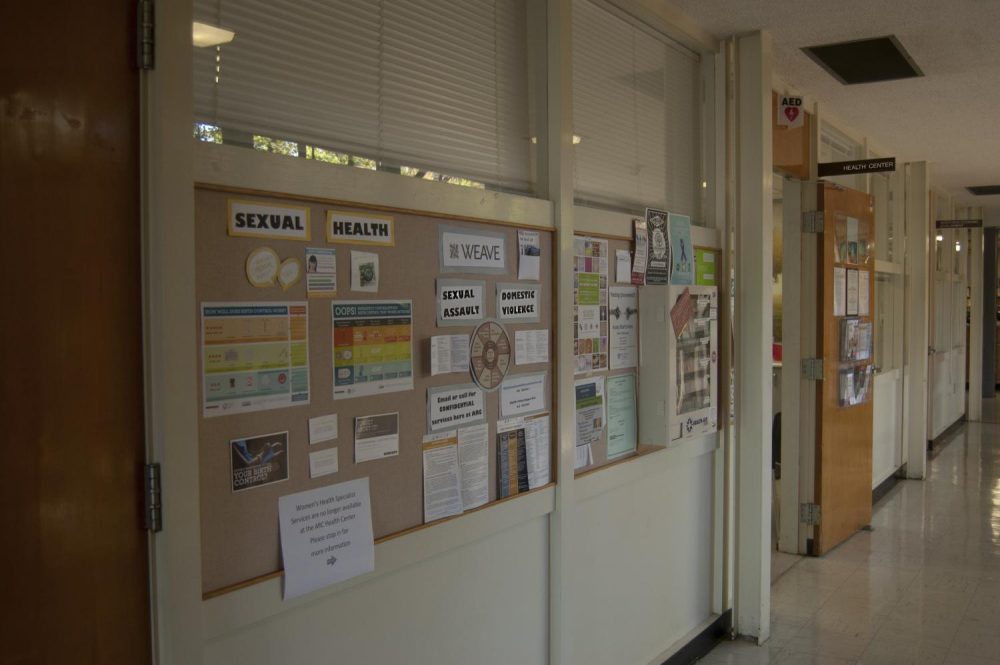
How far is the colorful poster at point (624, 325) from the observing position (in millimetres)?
3142

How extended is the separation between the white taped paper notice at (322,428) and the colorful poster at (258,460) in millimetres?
75

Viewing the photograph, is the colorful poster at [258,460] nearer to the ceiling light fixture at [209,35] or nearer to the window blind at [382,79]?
the window blind at [382,79]

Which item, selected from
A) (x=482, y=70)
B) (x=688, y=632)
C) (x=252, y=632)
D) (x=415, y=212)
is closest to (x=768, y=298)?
(x=688, y=632)

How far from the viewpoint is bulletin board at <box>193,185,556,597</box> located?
1.72m

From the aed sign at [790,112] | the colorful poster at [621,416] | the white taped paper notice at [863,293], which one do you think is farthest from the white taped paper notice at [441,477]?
the white taped paper notice at [863,293]

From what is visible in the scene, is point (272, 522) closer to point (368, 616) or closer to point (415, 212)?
point (368, 616)

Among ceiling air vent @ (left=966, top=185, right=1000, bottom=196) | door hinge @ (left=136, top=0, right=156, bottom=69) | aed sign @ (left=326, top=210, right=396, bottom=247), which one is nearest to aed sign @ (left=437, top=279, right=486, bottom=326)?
aed sign @ (left=326, top=210, right=396, bottom=247)

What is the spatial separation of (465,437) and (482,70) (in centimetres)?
115

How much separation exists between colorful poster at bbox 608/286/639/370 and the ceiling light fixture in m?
1.72

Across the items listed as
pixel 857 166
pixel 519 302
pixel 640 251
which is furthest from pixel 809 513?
pixel 519 302

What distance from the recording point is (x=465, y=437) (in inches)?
94.4

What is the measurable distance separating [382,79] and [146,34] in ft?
2.45

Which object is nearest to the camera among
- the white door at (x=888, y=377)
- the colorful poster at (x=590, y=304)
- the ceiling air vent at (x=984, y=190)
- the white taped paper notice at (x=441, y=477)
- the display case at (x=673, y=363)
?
the white taped paper notice at (x=441, y=477)

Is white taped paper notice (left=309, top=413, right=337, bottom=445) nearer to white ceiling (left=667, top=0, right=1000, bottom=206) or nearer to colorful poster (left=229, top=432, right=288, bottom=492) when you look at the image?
colorful poster (left=229, top=432, right=288, bottom=492)
